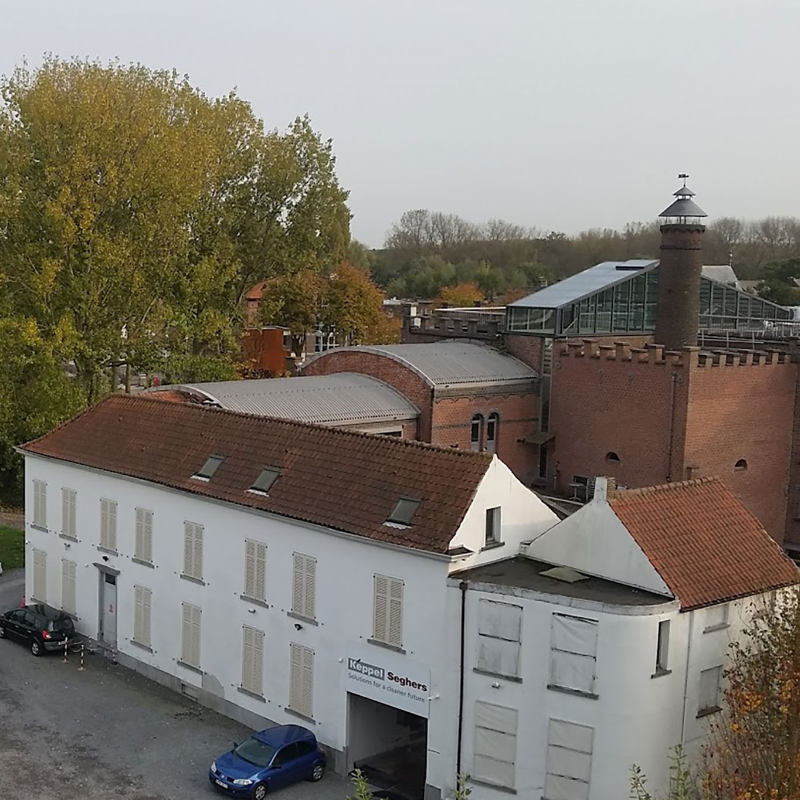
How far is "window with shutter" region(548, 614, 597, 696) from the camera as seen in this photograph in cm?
1647

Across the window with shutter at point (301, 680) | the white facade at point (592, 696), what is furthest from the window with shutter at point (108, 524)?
the white facade at point (592, 696)

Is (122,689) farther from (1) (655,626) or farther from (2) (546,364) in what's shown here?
(2) (546,364)

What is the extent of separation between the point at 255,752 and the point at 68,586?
917cm

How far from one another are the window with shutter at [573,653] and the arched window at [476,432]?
17295 mm

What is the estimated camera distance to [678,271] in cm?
3556

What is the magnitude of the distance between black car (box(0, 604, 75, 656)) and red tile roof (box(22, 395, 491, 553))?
3831mm

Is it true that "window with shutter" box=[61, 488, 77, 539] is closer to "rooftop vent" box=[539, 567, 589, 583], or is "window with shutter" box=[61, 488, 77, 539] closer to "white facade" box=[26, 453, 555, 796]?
"white facade" box=[26, 453, 555, 796]

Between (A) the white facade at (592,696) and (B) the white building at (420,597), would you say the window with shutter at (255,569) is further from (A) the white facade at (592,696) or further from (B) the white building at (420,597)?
(A) the white facade at (592,696)

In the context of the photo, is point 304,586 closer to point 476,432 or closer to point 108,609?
point 108,609

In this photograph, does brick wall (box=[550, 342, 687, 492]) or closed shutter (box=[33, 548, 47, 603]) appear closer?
closed shutter (box=[33, 548, 47, 603])

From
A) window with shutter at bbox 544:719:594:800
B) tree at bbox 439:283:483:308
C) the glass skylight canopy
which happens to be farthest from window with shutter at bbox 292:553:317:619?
tree at bbox 439:283:483:308

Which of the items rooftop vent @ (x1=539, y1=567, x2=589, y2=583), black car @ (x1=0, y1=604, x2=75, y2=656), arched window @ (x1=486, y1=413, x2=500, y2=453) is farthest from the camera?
arched window @ (x1=486, y1=413, x2=500, y2=453)

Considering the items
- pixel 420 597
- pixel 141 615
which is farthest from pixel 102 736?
pixel 420 597

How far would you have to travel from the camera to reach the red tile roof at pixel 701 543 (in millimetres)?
17406
